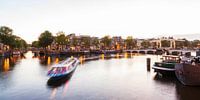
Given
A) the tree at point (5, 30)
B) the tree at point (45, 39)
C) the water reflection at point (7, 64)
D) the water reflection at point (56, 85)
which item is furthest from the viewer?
the tree at point (45, 39)

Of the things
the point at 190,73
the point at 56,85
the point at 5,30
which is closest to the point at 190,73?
the point at 190,73

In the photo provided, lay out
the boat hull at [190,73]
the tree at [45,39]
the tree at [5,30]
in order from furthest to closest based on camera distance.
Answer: the tree at [45,39], the tree at [5,30], the boat hull at [190,73]

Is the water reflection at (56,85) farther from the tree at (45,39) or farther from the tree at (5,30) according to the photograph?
the tree at (45,39)

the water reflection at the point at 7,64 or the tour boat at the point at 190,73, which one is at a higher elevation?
the tour boat at the point at 190,73

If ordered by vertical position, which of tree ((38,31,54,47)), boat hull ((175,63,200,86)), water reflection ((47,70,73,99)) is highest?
tree ((38,31,54,47))

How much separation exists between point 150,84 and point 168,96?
7.66m

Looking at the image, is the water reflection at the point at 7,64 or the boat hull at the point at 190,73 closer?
the boat hull at the point at 190,73

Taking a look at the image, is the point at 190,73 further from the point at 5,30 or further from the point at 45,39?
the point at 45,39

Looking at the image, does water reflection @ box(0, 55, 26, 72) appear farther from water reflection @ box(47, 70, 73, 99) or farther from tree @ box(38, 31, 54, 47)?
tree @ box(38, 31, 54, 47)

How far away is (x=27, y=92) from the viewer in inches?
1142

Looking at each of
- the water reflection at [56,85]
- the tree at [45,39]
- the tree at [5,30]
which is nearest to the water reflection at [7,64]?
the water reflection at [56,85]

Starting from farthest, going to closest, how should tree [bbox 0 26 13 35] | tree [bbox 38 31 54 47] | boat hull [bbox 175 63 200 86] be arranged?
1. tree [bbox 38 31 54 47]
2. tree [bbox 0 26 13 35]
3. boat hull [bbox 175 63 200 86]

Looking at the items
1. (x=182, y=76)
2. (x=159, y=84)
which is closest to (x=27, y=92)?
(x=159, y=84)

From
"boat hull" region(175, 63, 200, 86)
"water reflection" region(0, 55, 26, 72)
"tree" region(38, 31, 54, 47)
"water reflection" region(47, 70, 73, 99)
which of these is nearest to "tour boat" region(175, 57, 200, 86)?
"boat hull" region(175, 63, 200, 86)
